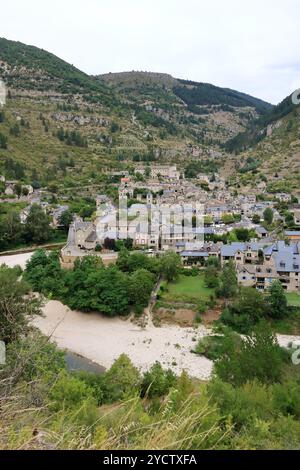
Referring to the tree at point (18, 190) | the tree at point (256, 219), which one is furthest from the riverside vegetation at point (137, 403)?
the tree at point (18, 190)

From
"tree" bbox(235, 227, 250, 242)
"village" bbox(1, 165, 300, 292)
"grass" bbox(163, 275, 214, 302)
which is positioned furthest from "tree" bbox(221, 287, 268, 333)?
"tree" bbox(235, 227, 250, 242)

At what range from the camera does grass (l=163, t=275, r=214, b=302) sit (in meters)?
18.1

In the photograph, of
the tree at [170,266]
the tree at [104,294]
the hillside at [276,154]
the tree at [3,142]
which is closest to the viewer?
the tree at [104,294]

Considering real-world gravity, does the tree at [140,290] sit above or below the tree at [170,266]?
below

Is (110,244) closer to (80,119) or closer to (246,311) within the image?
(246,311)

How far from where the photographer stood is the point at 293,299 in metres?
18.0

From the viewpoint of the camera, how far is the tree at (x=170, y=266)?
19.8 metres

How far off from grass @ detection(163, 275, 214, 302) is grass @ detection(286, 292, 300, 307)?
12.0 feet

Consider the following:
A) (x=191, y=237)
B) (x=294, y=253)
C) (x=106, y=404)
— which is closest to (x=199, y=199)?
(x=191, y=237)

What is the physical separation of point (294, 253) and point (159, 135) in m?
65.3

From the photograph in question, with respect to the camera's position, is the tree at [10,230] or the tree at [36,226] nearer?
the tree at [10,230]

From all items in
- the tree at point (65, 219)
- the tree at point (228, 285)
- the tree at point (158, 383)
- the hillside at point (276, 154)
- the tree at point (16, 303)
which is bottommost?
the tree at point (158, 383)

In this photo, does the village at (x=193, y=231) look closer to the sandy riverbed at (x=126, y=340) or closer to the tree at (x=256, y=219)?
the tree at (x=256, y=219)

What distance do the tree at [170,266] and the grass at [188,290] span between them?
406 millimetres
